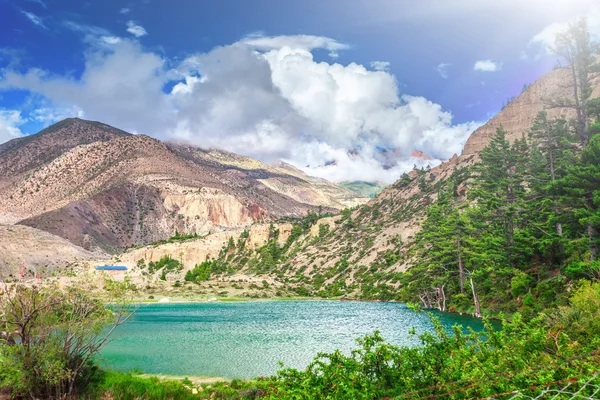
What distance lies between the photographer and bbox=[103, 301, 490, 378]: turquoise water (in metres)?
31.6

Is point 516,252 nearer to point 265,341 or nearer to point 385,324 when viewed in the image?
point 385,324

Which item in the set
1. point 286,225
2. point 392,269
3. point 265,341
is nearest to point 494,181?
point 265,341

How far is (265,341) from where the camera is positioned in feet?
141

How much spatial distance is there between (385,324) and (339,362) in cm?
4225

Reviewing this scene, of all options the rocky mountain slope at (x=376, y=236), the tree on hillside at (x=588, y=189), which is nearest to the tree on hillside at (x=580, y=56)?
the tree on hillside at (x=588, y=189)

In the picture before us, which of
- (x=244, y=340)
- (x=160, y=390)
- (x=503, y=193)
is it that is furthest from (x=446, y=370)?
(x=503, y=193)

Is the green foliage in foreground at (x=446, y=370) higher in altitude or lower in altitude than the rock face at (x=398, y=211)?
lower

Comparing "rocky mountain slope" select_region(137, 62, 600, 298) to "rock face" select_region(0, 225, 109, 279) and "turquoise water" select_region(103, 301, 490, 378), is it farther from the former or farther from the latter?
"rock face" select_region(0, 225, 109, 279)

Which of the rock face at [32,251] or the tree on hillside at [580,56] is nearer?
the tree on hillside at [580,56]

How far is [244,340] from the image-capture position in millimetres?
44219

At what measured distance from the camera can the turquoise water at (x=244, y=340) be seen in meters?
31.6

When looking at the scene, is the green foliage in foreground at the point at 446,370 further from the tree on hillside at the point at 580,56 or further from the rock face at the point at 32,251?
the rock face at the point at 32,251

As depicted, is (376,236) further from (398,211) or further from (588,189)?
(588,189)

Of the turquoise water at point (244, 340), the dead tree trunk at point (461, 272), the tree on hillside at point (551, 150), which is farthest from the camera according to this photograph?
the dead tree trunk at point (461, 272)
